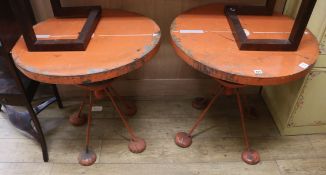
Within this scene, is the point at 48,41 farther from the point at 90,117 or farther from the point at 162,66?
the point at 162,66

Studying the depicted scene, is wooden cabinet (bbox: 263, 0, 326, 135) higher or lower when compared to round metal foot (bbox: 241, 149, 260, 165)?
higher

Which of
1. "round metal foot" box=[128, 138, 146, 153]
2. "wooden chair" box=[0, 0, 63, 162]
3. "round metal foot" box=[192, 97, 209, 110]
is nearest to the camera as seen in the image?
"wooden chair" box=[0, 0, 63, 162]

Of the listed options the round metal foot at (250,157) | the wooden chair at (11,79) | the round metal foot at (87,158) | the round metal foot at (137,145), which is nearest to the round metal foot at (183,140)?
the round metal foot at (137,145)

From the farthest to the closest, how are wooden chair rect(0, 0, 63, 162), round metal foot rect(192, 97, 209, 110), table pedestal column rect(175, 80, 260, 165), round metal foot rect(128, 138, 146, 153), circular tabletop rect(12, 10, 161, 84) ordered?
round metal foot rect(192, 97, 209, 110), round metal foot rect(128, 138, 146, 153), table pedestal column rect(175, 80, 260, 165), wooden chair rect(0, 0, 63, 162), circular tabletop rect(12, 10, 161, 84)

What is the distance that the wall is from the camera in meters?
1.49

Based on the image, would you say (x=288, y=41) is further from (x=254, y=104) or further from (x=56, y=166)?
(x=56, y=166)

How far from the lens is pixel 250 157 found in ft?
4.81

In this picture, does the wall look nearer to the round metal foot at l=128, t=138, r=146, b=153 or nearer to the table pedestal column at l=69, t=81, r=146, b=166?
the table pedestal column at l=69, t=81, r=146, b=166

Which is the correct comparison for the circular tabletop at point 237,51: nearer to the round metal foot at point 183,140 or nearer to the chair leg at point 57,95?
the round metal foot at point 183,140

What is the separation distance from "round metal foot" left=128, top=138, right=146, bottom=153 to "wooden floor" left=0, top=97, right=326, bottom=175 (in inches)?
1.0

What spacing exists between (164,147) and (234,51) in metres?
0.71

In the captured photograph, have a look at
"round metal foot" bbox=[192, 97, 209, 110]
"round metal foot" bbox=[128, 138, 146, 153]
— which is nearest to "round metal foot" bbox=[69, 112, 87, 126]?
"round metal foot" bbox=[128, 138, 146, 153]

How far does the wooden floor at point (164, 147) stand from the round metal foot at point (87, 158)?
0.03 meters

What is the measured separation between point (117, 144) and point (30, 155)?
470mm
